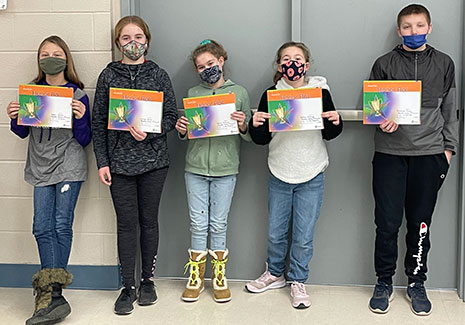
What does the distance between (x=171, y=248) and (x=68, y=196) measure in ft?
2.34

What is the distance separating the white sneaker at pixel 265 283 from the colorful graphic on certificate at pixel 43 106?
4.19 feet

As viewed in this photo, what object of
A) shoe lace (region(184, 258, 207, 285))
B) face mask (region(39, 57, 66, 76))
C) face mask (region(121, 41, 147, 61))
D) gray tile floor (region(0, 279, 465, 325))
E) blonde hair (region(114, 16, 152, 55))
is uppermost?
blonde hair (region(114, 16, 152, 55))

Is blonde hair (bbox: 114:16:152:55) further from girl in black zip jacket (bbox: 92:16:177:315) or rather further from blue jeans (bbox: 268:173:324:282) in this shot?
blue jeans (bbox: 268:173:324:282)

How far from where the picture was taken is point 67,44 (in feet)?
11.9

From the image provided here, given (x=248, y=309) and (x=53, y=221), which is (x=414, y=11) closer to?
(x=248, y=309)

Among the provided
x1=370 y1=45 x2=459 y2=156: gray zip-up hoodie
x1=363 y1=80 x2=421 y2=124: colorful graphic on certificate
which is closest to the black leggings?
x1=363 y1=80 x2=421 y2=124: colorful graphic on certificate

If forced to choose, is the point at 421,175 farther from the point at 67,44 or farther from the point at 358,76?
the point at 67,44

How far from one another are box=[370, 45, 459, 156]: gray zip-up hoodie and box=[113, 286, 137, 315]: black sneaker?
57.8 inches

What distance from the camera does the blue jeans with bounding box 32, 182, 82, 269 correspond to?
3443mm

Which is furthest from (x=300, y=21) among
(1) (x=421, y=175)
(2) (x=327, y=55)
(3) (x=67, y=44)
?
(3) (x=67, y=44)

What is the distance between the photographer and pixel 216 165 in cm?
353

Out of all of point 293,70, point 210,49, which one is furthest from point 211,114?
point 293,70

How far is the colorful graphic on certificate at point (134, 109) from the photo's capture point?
3.34 meters

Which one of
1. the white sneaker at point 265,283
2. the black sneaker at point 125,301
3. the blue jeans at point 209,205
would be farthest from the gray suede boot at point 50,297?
the white sneaker at point 265,283
